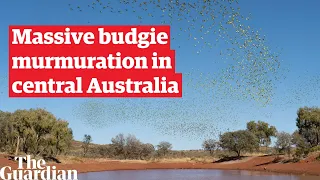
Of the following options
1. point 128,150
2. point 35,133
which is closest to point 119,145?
point 128,150

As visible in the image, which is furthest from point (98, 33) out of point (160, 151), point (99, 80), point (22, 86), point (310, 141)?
point (160, 151)

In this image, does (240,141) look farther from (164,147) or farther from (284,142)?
(164,147)

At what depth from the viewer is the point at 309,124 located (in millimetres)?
69000

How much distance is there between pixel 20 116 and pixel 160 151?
53.5m

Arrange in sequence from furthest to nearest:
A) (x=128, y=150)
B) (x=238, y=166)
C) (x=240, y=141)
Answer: (x=128, y=150) → (x=240, y=141) → (x=238, y=166)

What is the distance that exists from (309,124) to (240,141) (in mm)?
12813

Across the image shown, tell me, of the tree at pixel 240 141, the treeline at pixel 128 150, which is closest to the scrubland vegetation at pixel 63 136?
the tree at pixel 240 141

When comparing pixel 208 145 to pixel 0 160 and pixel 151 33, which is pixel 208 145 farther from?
pixel 151 33

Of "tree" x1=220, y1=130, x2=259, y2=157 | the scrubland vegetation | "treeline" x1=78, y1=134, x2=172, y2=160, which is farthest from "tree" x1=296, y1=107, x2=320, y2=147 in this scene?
"treeline" x1=78, y1=134, x2=172, y2=160

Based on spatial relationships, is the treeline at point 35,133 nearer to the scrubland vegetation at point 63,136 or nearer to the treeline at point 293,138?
the scrubland vegetation at point 63,136

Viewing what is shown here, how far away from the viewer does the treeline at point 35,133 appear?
60.3 meters

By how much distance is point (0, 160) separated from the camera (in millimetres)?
43250

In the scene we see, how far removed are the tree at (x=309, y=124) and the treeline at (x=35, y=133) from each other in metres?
41.2

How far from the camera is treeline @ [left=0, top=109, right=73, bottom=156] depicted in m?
60.3
